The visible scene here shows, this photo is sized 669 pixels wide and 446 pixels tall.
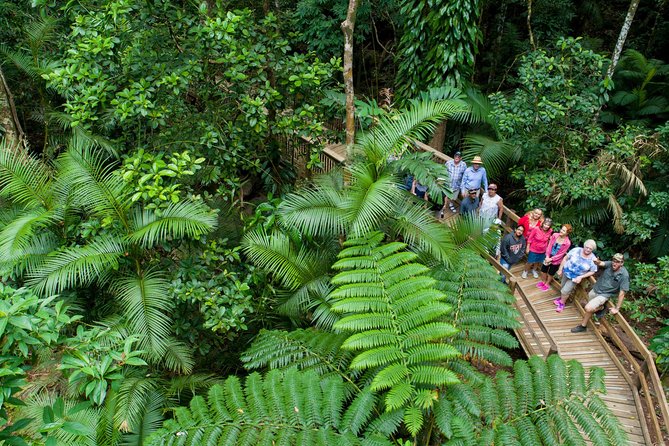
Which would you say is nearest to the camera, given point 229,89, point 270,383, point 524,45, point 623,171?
point 270,383

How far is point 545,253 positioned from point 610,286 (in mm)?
1151

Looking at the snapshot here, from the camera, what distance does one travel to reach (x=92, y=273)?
5.12 metres

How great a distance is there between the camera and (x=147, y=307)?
195 inches

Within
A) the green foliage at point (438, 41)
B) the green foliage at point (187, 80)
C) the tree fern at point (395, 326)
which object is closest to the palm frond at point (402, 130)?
the green foliage at point (187, 80)

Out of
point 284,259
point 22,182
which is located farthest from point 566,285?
point 22,182

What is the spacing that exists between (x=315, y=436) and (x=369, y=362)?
81 cm

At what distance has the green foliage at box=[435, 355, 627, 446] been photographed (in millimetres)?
4176

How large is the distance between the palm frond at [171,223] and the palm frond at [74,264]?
28 cm

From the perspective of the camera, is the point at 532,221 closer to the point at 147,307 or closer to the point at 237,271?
the point at 237,271

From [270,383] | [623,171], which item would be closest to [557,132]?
[623,171]

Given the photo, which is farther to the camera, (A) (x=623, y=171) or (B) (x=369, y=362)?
(A) (x=623, y=171)

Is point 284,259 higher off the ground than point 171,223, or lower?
lower

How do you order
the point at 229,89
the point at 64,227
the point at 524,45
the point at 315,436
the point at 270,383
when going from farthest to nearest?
the point at 524,45 < the point at 229,89 < the point at 64,227 < the point at 270,383 < the point at 315,436

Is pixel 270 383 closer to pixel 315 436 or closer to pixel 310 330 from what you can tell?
pixel 315 436
